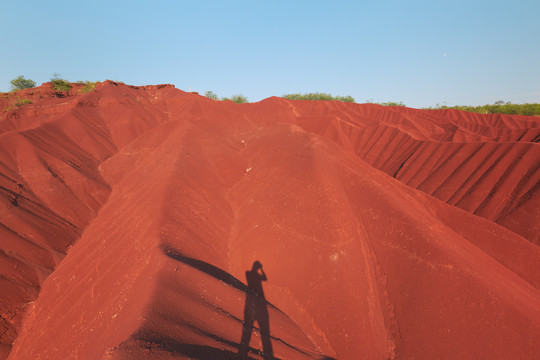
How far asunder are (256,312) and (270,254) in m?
1.92

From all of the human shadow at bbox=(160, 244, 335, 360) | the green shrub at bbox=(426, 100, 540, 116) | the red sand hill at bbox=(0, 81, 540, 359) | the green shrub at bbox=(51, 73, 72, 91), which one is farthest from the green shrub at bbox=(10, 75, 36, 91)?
the green shrub at bbox=(426, 100, 540, 116)

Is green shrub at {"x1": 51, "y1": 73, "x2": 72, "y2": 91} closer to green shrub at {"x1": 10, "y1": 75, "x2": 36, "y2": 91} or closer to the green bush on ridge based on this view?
green shrub at {"x1": 10, "y1": 75, "x2": 36, "y2": 91}

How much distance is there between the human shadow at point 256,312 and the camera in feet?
13.4

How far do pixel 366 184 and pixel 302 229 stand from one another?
10.4 feet

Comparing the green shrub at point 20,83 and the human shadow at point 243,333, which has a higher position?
the green shrub at point 20,83

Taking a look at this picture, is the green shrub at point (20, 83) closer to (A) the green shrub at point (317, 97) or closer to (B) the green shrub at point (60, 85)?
(B) the green shrub at point (60, 85)

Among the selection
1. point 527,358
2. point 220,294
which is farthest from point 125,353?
point 527,358

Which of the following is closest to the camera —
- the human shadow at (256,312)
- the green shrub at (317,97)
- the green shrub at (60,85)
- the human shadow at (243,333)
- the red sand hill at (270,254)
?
the human shadow at (243,333)

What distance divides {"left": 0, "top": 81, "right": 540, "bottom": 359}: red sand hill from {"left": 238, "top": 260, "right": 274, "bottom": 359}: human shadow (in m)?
0.05

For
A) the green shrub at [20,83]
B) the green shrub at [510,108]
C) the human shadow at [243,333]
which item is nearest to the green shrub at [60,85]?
the green shrub at [20,83]

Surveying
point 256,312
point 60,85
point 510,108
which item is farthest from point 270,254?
point 510,108

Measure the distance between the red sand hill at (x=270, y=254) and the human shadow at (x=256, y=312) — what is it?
0.05 meters

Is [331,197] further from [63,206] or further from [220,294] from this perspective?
[63,206]

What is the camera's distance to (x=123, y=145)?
1938 cm
